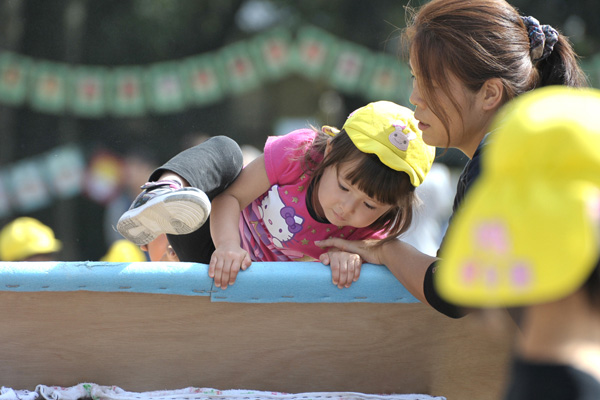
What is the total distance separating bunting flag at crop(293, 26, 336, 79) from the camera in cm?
631

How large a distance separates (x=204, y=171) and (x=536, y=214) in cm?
119

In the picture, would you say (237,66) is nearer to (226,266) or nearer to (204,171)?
(204,171)

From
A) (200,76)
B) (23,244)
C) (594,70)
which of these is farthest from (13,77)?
(594,70)

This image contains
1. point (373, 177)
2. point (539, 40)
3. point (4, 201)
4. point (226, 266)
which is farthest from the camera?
point (4, 201)

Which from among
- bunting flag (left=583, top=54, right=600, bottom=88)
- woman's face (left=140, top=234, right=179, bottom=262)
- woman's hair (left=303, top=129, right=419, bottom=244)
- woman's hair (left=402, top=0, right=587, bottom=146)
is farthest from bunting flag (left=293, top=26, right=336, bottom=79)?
woman's hair (left=402, top=0, right=587, bottom=146)

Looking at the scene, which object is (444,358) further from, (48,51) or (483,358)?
(48,51)

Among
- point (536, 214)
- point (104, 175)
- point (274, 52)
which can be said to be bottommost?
point (104, 175)

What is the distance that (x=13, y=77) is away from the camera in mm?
6031

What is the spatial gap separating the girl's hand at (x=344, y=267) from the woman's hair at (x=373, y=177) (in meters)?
0.18

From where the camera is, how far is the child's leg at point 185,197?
1501mm

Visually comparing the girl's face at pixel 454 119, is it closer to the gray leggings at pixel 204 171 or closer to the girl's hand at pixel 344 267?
the girl's hand at pixel 344 267

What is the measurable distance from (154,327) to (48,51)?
531 centimetres

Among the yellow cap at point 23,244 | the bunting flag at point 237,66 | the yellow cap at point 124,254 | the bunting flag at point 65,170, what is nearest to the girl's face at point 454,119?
the yellow cap at point 124,254

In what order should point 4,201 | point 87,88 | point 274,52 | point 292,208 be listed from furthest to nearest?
point 274,52 < point 87,88 < point 4,201 < point 292,208
